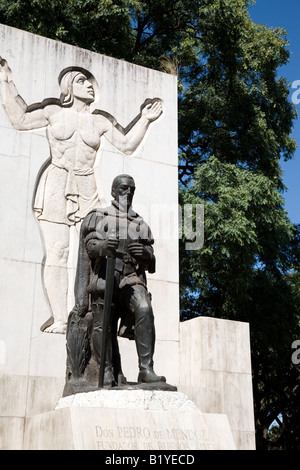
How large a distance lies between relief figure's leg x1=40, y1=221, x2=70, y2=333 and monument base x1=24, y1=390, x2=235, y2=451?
11.2 feet

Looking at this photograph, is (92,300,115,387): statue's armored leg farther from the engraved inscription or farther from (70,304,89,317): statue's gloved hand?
the engraved inscription

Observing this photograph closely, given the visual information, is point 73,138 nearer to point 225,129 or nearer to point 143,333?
point 143,333

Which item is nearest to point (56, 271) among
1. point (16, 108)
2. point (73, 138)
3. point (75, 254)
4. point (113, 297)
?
point (75, 254)

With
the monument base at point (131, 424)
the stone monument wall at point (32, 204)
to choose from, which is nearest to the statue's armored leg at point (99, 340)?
the monument base at point (131, 424)

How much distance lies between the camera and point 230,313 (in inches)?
765

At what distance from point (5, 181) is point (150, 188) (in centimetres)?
276

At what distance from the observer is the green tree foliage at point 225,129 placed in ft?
54.7

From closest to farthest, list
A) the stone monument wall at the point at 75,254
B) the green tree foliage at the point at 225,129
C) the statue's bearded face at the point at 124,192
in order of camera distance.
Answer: the statue's bearded face at the point at 124,192 < the stone monument wall at the point at 75,254 < the green tree foliage at the point at 225,129

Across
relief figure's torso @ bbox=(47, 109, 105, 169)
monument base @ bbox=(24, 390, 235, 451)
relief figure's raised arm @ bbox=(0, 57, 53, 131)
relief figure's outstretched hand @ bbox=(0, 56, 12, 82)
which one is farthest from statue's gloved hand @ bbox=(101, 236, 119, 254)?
relief figure's outstretched hand @ bbox=(0, 56, 12, 82)

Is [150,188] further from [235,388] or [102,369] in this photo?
[102,369]

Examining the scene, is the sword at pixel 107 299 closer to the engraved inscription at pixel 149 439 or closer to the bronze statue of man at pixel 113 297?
the bronze statue of man at pixel 113 297

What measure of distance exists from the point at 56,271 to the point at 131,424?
4.75m

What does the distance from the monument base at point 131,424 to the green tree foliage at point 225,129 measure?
8.94m

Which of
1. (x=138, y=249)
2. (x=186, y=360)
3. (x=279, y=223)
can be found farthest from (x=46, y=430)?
(x=279, y=223)
